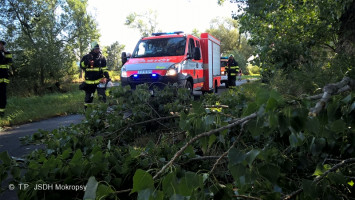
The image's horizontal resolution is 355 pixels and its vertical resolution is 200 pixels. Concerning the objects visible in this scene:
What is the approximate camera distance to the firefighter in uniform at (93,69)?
733 centimetres

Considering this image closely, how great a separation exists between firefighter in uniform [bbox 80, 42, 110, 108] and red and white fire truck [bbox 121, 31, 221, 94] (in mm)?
634

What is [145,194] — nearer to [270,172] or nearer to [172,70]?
[270,172]

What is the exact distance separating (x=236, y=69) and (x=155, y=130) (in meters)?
11.7

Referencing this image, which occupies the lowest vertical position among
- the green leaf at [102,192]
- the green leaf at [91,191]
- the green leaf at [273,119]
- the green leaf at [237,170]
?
the green leaf at [102,192]

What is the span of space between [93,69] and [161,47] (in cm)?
229

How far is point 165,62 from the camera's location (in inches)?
305

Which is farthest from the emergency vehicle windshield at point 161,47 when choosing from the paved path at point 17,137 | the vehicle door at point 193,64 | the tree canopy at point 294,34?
the paved path at point 17,137

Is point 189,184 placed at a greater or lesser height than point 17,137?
greater

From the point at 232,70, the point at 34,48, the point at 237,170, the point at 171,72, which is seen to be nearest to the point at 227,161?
the point at 237,170

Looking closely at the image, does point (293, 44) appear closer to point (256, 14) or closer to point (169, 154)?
point (256, 14)

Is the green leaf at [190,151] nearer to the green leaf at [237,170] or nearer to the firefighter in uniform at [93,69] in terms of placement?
the green leaf at [237,170]

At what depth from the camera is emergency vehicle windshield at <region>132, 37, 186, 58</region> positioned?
8.41m

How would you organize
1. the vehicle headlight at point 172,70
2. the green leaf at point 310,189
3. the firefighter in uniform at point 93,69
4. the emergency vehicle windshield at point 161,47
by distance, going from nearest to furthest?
the green leaf at point 310,189, the firefighter in uniform at point 93,69, the vehicle headlight at point 172,70, the emergency vehicle windshield at point 161,47

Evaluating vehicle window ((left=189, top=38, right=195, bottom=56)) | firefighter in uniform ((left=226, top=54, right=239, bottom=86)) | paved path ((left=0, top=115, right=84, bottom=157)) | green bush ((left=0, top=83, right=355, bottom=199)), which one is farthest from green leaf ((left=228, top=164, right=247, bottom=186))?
firefighter in uniform ((left=226, top=54, right=239, bottom=86))
